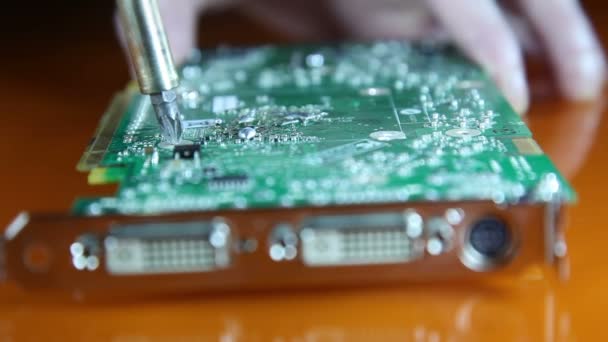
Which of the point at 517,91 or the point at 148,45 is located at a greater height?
the point at 148,45

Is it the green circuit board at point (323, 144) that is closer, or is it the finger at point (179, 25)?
the green circuit board at point (323, 144)

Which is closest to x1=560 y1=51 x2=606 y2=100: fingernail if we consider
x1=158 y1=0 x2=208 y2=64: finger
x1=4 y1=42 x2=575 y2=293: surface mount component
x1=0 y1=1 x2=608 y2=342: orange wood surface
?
x1=0 y1=1 x2=608 y2=342: orange wood surface

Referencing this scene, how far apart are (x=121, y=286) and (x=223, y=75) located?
471 millimetres

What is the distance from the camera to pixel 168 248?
666mm

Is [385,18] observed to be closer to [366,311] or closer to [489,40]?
[489,40]

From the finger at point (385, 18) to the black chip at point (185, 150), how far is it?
2.15ft

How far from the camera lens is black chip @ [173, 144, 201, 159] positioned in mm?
767

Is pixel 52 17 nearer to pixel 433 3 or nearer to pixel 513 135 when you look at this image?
pixel 433 3

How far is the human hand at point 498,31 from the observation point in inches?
42.7

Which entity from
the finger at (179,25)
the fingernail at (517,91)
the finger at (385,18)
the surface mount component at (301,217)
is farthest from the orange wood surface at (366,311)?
the finger at (385,18)

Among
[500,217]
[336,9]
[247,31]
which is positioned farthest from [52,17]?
[500,217]

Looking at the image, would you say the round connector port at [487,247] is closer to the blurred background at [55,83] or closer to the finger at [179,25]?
the blurred background at [55,83]

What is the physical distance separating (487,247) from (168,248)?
0.81 ft

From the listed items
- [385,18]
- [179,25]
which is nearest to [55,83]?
[179,25]
